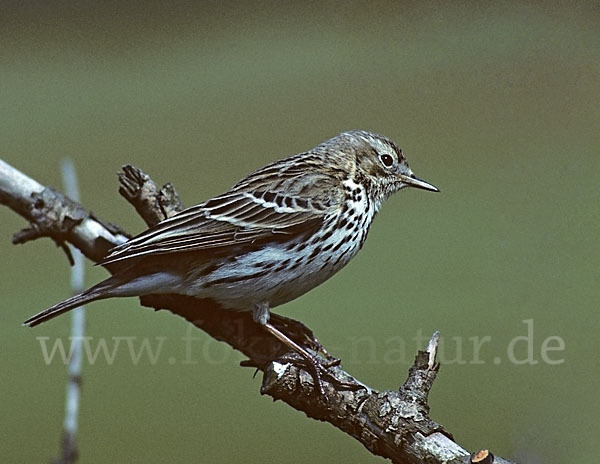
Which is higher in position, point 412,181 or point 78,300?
point 412,181

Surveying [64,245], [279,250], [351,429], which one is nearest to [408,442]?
[351,429]

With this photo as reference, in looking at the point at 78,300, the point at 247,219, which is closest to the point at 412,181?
the point at 247,219

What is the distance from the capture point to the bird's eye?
0.77 m

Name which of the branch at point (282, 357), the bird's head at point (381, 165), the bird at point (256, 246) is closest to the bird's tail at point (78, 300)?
the bird at point (256, 246)

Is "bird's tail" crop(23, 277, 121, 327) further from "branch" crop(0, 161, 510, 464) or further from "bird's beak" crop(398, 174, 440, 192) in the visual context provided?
"bird's beak" crop(398, 174, 440, 192)

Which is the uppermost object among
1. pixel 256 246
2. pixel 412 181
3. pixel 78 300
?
pixel 412 181

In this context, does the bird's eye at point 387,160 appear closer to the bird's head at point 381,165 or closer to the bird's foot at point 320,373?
the bird's head at point 381,165

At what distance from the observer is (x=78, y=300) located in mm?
664

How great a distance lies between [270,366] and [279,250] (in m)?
0.14

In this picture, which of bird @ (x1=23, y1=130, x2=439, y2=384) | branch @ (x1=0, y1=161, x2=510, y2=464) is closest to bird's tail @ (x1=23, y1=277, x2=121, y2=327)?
bird @ (x1=23, y1=130, x2=439, y2=384)

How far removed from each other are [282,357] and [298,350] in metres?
A: 0.02

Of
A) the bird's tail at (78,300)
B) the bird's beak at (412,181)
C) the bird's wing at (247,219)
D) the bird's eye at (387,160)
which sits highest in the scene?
the bird's eye at (387,160)

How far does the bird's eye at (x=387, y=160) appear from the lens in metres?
0.77

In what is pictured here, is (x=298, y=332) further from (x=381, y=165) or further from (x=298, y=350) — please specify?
(x=381, y=165)
